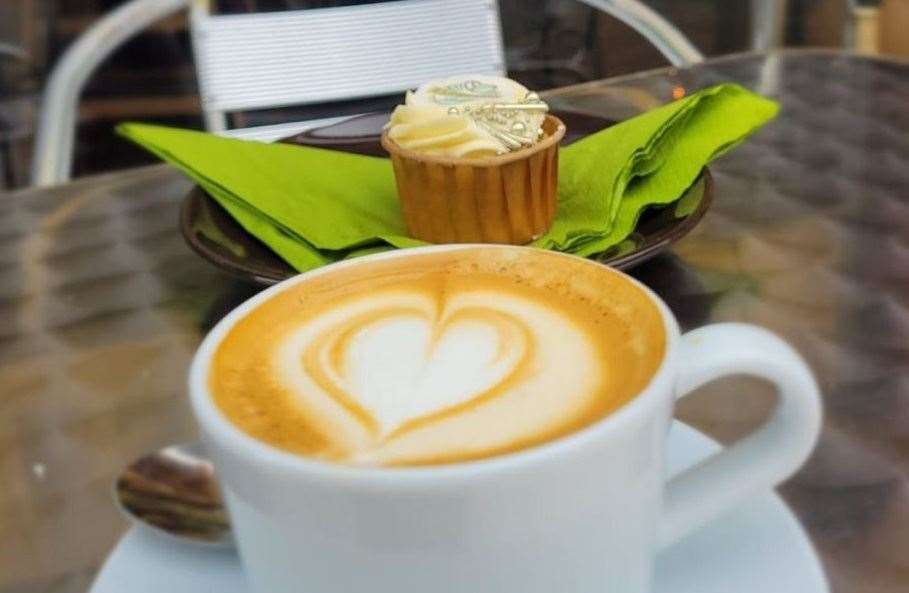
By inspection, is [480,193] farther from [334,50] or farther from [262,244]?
[334,50]

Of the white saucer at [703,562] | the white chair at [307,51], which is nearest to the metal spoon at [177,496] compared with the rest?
the white saucer at [703,562]

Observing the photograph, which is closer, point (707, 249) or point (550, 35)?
point (707, 249)

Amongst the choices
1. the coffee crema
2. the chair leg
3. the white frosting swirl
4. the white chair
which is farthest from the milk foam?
the chair leg

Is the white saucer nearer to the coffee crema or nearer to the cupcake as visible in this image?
the coffee crema

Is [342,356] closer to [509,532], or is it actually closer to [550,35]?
[509,532]

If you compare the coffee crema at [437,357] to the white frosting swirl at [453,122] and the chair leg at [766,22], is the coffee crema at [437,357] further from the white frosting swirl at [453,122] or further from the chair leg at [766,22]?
the chair leg at [766,22]

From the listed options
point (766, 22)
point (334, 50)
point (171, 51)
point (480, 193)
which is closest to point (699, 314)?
point (480, 193)

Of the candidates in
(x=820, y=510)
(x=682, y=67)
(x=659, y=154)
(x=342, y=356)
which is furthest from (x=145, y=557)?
(x=682, y=67)
